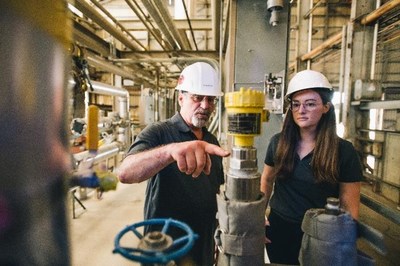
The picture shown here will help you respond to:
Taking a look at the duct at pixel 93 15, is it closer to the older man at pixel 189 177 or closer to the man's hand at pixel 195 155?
the older man at pixel 189 177

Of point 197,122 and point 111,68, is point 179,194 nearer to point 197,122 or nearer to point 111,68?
point 197,122

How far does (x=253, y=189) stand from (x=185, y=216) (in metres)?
0.64

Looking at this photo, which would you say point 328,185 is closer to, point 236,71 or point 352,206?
point 352,206

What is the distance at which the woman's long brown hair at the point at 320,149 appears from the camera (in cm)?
114

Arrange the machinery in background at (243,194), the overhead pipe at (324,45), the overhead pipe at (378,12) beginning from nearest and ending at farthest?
the machinery in background at (243,194), the overhead pipe at (378,12), the overhead pipe at (324,45)

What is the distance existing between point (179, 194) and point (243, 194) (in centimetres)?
60

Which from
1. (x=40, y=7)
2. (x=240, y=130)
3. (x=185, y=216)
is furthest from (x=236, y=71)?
(x=40, y=7)

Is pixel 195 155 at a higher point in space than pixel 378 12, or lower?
lower

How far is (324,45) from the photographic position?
122 inches

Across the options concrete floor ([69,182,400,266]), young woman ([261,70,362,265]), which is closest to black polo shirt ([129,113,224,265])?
young woman ([261,70,362,265])

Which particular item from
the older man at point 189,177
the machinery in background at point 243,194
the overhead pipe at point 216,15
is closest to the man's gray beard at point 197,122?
the older man at point 189,177

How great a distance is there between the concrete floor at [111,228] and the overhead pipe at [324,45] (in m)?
2.16

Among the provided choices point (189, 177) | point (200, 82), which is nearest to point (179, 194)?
point (189, 177)

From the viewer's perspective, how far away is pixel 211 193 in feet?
3.81
